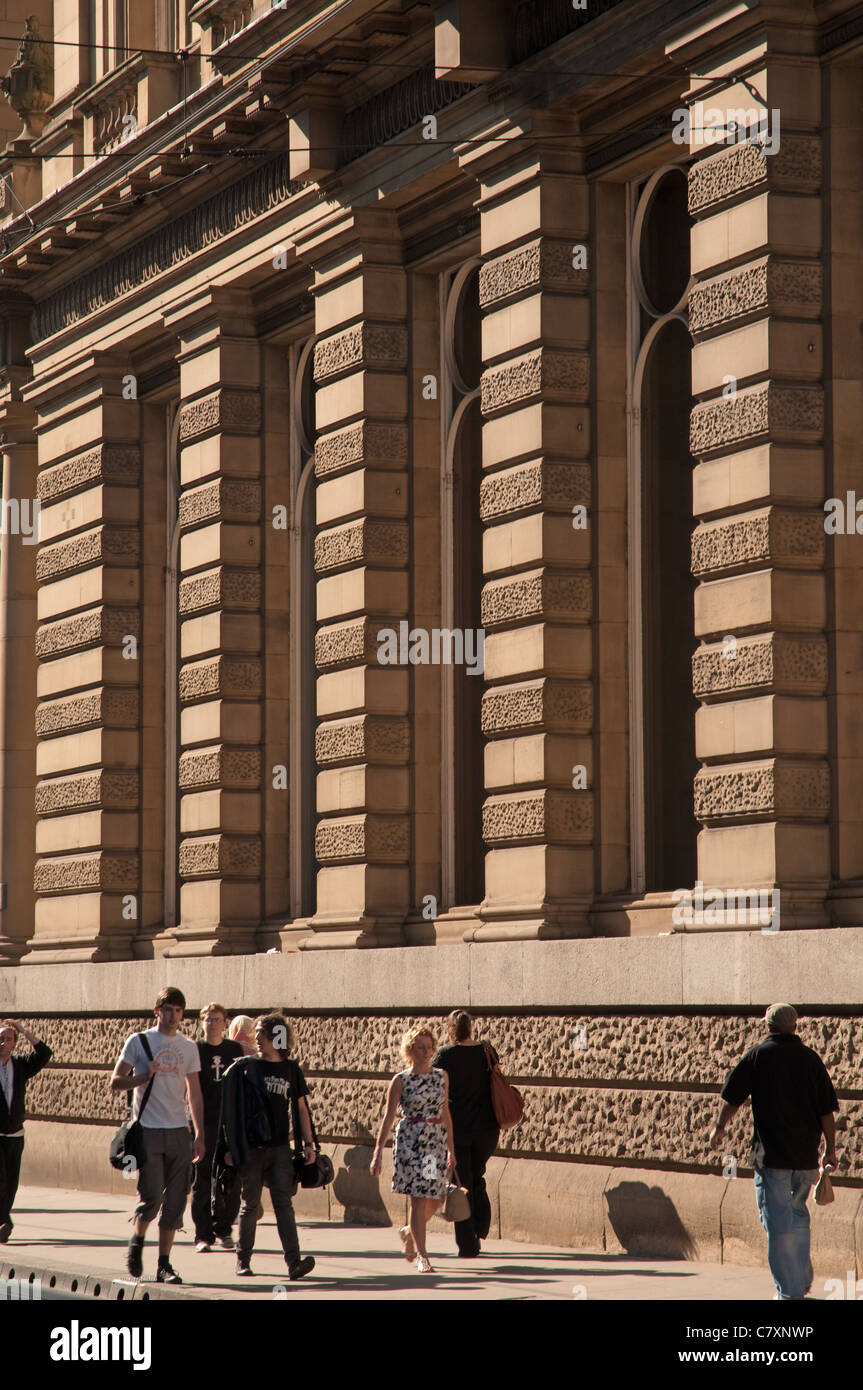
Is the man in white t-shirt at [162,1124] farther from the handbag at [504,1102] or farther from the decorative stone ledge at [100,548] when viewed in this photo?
the decorative stone ledge at [100,548]

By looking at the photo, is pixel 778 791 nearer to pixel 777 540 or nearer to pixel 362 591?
pixel 777 540

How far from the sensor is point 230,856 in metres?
25.7

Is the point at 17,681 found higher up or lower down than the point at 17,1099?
higher up

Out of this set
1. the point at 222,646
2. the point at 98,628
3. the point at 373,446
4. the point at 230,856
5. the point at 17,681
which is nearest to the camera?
the point at 373,446

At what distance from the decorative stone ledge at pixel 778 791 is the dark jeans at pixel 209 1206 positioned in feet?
16.9

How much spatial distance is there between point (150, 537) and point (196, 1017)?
630 centimetres

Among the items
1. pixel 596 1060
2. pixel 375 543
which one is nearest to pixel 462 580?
pixel 375 543

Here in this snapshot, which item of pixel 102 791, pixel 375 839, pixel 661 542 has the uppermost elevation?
pixel 661 542

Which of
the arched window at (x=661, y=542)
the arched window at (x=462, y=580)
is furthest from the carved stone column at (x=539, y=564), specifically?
the arched window at (x=462, y=580)

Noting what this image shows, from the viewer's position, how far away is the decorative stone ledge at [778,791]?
17.1 meters

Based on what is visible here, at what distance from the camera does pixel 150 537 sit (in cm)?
2889

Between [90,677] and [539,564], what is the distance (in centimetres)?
994

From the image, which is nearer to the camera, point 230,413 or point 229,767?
point 229,767

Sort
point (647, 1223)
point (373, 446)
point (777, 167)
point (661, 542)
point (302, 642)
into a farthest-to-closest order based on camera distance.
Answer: point (302, 642) < point (373, 446) < point (661, 542) < point (647, 1223) < point (777, 167)
